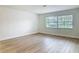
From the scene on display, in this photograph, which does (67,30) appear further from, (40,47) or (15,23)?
(15,23)

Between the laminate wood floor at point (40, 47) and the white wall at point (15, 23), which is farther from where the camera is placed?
the white wall at point (15, 23)

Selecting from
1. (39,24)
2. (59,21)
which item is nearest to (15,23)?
(39,24)

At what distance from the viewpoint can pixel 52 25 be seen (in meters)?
6.47

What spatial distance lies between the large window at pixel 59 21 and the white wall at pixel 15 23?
1.42 metres

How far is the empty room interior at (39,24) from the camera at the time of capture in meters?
4.26

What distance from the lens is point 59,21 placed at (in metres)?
5.95

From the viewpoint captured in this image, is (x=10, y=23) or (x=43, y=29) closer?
A: (x=10, y=23)

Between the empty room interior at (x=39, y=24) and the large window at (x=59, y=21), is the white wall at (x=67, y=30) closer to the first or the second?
the empty room interior at (x=39, y=24)

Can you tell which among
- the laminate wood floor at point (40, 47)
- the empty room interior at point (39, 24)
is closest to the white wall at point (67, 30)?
the empty room interior at point (39, 24)

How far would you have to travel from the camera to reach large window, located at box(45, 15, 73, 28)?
5320 millimetres

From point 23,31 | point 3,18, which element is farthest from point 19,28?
point 3,18
